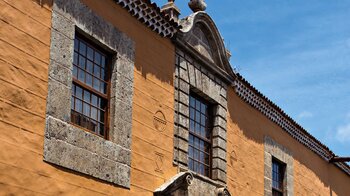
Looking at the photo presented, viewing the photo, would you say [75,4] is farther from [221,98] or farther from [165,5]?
[221,98]

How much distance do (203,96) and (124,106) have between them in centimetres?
330

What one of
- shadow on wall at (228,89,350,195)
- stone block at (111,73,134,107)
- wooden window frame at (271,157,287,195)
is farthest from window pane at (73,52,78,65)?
wooden window frame at (271,157,287,195)

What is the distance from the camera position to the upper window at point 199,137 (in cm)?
1354

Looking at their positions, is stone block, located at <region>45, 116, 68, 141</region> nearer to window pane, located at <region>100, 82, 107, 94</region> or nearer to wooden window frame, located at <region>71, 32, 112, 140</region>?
wooden window frame, located at <region>71, 32, 112, 140</region>

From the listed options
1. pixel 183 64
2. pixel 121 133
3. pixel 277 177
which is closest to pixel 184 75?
pixel 183 64

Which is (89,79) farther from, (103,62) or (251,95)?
(251,95)

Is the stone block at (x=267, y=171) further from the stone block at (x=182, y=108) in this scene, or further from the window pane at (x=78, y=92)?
the window pane at (x=78, y=92)

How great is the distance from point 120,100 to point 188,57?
9.56 ft

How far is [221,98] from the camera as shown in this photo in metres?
14.7

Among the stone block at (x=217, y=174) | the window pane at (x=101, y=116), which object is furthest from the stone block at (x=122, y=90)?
the stone block at (x=217, y=174)

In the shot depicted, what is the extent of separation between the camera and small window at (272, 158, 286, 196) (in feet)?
57.4

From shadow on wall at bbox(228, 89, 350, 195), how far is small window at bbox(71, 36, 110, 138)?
4733 millimetres

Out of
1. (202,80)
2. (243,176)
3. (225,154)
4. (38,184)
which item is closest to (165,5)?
(202,80)

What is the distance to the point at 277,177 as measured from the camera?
17766mm
